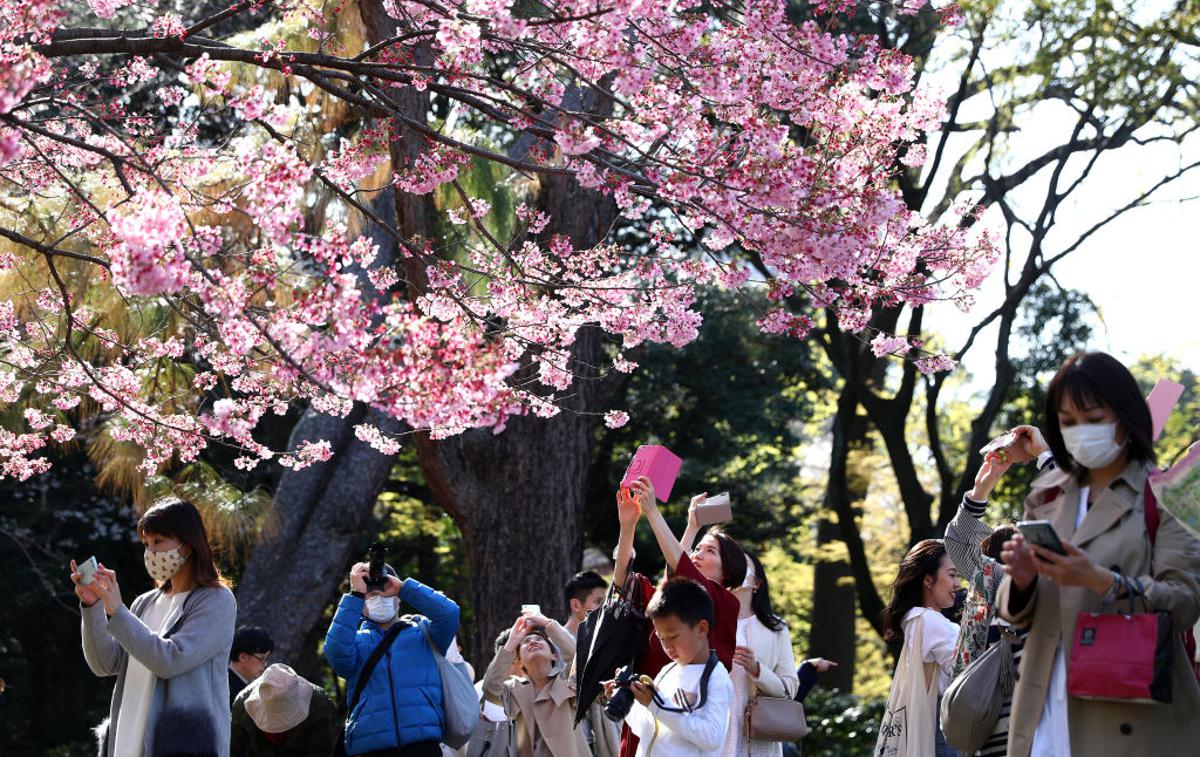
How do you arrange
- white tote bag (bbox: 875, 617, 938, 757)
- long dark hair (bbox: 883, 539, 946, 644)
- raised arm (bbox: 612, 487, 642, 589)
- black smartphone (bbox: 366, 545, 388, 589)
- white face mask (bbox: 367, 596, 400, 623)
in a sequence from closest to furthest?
raised arm (bbox: 612, 487, 642, 589) < white tote bag (bbox: 875, 617, 938, 757) < long dark hair (bbox: 883, 539, 946, 644) < black smartphone (bbox: 366, 545, 388, 589) < white face mask (bbox: 367, 596, 400, 623)

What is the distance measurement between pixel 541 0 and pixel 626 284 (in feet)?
5.68

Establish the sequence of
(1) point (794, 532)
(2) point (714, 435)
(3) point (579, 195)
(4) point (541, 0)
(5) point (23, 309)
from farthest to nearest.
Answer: (1) point (794, 532)
(2) point (714, 435)
(3) point (579, 195)
(5) point (23, 309)
(4) point (541, 0)

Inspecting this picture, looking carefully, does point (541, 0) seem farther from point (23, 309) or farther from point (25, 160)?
point (23, 309)

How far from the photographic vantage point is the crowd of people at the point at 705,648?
3.35 m

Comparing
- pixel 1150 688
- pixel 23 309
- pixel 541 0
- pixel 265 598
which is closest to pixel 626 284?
pixel 541 0

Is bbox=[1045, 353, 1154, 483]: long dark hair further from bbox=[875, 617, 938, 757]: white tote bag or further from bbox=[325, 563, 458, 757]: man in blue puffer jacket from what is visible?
bbox=[325, 563, 458, 757]: man in blue puffer jacket

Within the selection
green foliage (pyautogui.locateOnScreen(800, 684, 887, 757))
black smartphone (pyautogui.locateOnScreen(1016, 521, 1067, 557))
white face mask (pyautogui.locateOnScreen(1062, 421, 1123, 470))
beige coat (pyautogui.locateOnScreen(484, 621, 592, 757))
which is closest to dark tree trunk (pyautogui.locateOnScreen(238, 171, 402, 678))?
green foliage (pyautogui.locateOnScreen(800, 684, 887, 757))

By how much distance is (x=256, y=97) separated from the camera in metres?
4.81

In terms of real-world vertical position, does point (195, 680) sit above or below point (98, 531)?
below

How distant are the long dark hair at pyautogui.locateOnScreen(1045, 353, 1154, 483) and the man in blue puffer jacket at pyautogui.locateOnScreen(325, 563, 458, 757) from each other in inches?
139

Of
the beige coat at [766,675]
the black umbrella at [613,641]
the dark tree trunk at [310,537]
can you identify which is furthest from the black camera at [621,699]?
the dark tree trunk at [310,537]

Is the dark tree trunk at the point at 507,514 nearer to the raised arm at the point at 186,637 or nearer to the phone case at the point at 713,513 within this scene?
the phone case at the point at 713,513

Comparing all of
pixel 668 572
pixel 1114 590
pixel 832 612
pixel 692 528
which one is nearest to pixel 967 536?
pixel 668 572

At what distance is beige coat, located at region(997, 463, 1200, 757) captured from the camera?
3.26 m
